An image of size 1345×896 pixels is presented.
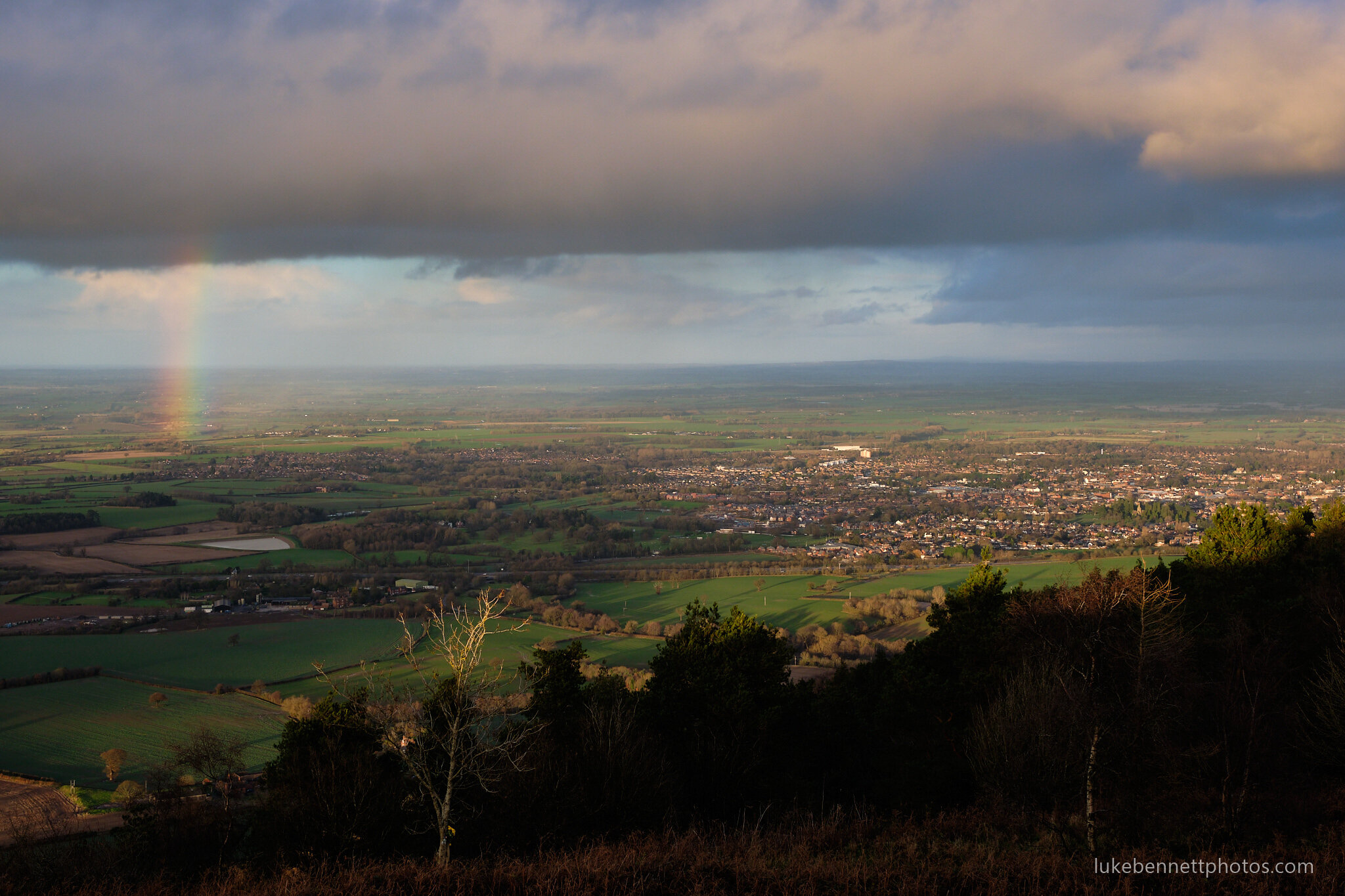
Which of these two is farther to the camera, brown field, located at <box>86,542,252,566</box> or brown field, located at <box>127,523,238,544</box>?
brown field, located at <box>127,523,238,544</box>

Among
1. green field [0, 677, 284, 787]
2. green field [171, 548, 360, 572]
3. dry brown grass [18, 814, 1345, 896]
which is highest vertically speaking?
dry brown grass [18, 814, 1345, 896]

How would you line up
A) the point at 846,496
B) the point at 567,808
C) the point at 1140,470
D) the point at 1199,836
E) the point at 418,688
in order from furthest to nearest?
the point at 1140,470
the point at 846,496
the point at 418,688
the point at 567,808
the point at 1199,836

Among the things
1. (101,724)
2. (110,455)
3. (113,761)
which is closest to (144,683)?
(101,724)

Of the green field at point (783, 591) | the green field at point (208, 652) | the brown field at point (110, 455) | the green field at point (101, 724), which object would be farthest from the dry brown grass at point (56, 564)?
the brown field at point (110, 455)

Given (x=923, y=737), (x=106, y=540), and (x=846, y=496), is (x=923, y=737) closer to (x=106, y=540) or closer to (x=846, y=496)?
(x=106, y=540)

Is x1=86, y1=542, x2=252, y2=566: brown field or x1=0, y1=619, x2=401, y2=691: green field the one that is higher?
x1=86, y1=542, x2=252, y2=566: brown field

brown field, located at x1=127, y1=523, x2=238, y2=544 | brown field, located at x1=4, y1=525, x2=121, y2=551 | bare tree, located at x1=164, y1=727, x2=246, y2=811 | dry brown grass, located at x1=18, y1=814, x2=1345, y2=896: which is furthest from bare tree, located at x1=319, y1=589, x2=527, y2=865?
brown field, located at x1=4, y1=525, x2=121, y2=551

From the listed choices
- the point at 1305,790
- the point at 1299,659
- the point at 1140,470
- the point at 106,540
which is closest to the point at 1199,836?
the point at 1305,790

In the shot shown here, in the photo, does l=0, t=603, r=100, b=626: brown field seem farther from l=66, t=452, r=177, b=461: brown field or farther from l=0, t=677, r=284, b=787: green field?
l=66, t=452, r=177, b=461: brown field

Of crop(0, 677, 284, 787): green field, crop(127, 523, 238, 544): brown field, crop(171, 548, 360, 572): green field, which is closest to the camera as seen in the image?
crop(0, 677, 284, 787): green field
